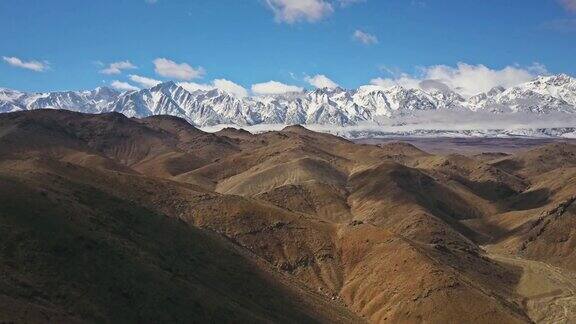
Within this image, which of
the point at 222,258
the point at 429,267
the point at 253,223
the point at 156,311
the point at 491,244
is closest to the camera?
the point at 156,311

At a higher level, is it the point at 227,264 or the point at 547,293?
the point at 547,293

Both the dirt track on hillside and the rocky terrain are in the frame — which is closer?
the rocky terrain

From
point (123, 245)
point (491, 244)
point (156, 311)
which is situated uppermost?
point (491, 244)

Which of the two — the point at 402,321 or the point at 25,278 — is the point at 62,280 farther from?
the point at 402,321

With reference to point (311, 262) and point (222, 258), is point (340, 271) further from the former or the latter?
point (222, 258)

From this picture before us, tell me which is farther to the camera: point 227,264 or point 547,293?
point 547,293

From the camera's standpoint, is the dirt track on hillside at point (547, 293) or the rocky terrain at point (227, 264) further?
the dirt track on hillside at point (547, 293)

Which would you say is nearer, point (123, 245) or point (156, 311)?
point (156, 311)

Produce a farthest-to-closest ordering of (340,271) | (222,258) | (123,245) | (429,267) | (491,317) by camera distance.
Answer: (340,271)
(429,267)
(491,317)
(222,258)
(123,245)

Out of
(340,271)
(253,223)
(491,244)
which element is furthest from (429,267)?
(491,244)

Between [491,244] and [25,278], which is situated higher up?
[491,244]
